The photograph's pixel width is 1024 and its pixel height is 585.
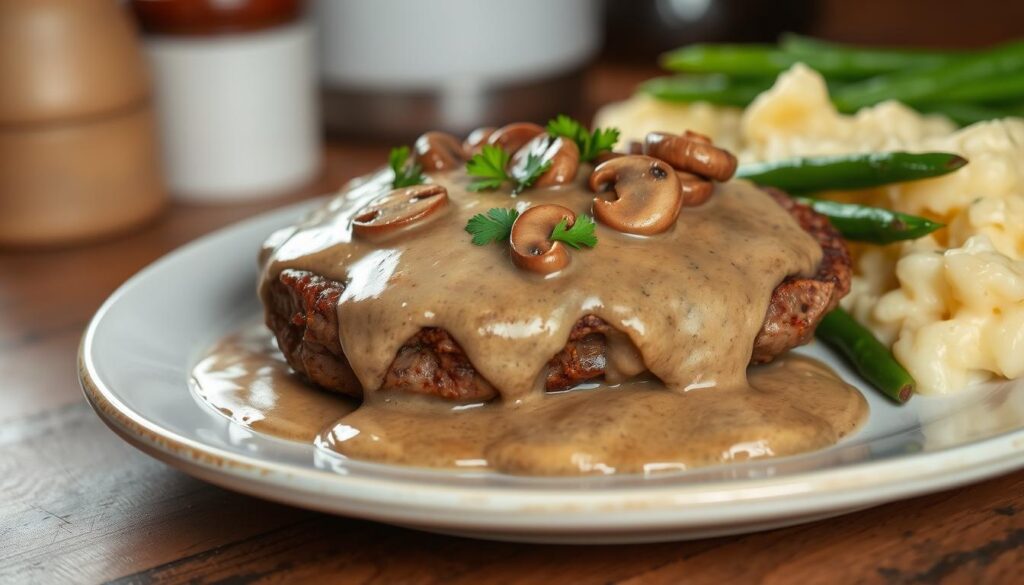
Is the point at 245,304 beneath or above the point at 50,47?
beneath


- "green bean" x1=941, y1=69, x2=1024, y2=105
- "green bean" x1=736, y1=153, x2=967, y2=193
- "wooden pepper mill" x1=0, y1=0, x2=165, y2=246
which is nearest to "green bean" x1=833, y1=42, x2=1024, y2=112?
"green bean" x1=941, y1=69, x2=1024, y2=105

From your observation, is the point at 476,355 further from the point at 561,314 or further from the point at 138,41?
the point at 138,41

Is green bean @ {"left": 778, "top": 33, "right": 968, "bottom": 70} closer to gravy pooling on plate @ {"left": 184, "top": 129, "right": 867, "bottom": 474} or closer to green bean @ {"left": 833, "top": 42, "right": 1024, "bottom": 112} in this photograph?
green bean @ {"left": 833, "top": 42, "right": 1024, "bottom": 112}

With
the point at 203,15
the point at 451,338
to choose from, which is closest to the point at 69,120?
the point at 203,15

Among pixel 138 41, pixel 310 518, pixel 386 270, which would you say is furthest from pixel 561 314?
pixel 138 41

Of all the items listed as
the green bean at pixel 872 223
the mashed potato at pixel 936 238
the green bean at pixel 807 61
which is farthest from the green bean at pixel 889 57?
the green bean at pixel 872 223

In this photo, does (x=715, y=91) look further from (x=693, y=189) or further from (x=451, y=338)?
(x=451, y=338)
